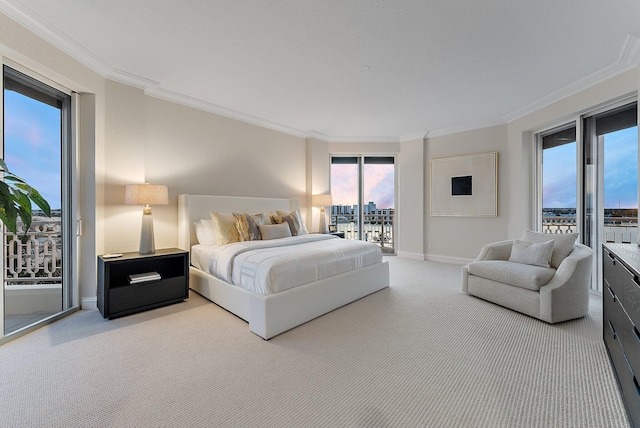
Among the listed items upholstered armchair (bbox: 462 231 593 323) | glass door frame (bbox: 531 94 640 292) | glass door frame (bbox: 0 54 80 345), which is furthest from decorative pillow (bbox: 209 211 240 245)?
glass door frame (bbox: 531 94 640 292)

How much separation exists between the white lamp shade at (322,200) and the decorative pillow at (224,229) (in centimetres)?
223

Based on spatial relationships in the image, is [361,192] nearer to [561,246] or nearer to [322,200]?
[322,200]

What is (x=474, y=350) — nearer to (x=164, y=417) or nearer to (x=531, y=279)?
(x=531, y=279)

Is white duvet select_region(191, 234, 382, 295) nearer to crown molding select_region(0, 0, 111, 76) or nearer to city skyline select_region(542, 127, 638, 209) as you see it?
crown molding select_region(0, 0, 111, 76)

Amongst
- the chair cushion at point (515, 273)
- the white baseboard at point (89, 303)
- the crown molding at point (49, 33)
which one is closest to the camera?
the crown molding at point (49, 33)

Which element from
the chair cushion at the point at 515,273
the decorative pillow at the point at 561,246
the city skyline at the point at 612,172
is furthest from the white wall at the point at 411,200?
the decorative pillow at the point at 561,246

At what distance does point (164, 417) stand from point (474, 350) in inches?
86.2

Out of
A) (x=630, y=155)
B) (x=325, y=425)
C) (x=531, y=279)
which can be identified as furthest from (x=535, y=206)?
(x=325, y=425)

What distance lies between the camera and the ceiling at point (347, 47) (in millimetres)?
Result: 2162

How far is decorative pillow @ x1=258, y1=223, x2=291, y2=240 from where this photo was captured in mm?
3781

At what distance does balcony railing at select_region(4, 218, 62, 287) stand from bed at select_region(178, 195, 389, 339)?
50.2 inches

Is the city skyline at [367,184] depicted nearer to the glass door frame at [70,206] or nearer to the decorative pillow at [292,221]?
the decorative pillow at [292,221]

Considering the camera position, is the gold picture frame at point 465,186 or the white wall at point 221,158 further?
the gold picture frame at point 465,186

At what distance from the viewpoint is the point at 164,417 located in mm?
1475
